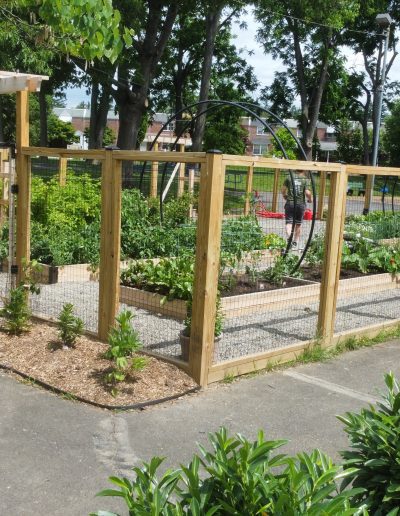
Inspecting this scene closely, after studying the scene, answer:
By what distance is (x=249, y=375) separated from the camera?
586cm

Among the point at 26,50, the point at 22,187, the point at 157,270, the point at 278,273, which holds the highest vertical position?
the point at 26,50

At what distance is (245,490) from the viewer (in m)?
2.15

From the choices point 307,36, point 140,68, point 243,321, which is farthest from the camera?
point 307,36

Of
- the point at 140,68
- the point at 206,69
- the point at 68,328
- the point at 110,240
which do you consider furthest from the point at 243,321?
the point at 206,69

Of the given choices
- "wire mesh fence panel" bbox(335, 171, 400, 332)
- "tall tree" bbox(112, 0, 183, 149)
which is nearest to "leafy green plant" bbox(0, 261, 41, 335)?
"wire mesh fence panel" bbox(335, 171, 400, 332)

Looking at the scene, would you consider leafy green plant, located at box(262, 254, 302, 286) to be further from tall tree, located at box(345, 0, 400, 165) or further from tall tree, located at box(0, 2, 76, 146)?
tall tree, located at box(345, 0, 400, 165)

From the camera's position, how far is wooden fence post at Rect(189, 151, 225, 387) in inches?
204

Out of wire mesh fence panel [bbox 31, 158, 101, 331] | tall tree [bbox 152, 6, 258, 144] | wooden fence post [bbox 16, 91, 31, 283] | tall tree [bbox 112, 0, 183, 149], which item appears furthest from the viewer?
tall tree [bbox 152, 6, 258, 144]

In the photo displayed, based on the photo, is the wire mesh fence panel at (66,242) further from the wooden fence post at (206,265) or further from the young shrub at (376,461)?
the young shrub at (376,461)

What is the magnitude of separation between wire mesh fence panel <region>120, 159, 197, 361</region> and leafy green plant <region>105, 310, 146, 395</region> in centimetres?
58

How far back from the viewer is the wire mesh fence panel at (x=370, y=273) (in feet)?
28.6

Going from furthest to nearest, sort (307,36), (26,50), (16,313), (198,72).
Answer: (198,72) → (307,36) → (26,50) → (16,313)

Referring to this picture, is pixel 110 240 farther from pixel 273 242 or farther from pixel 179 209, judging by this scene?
pixel 179 209

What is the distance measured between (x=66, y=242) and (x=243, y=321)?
11.6 ft
